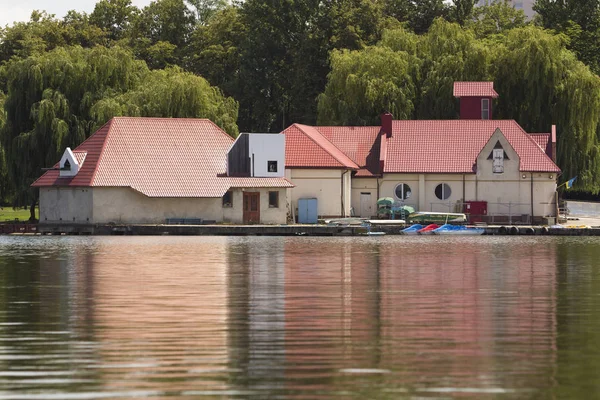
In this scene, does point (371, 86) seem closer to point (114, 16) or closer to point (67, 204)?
point (67, 204)

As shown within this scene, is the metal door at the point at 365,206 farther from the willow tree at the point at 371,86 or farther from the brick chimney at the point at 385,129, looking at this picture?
the willow tree at the point at 371,86

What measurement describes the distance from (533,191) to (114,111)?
939 inches

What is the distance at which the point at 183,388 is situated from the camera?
1683cm

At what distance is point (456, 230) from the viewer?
6806cm

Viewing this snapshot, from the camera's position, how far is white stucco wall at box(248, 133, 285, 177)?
72000 millimetres

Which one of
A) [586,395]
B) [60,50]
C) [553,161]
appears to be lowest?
[586,395]

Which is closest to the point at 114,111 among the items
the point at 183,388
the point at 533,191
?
the point at 533,191

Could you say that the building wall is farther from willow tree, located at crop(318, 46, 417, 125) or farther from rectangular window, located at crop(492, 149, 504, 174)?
willow tree, located at crop(318, 46, 417, 125)

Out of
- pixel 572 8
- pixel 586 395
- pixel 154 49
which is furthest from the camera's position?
pixel 154 49

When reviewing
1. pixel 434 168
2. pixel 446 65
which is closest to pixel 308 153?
pixel 434 168

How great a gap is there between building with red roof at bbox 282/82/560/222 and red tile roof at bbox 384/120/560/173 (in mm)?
56

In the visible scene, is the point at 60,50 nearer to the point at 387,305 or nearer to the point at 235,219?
the point at 235,219

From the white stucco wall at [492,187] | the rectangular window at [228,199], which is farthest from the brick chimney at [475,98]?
the rectangular window at [228,199]

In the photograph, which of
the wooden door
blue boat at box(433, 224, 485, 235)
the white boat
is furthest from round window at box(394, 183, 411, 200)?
the wooden door
